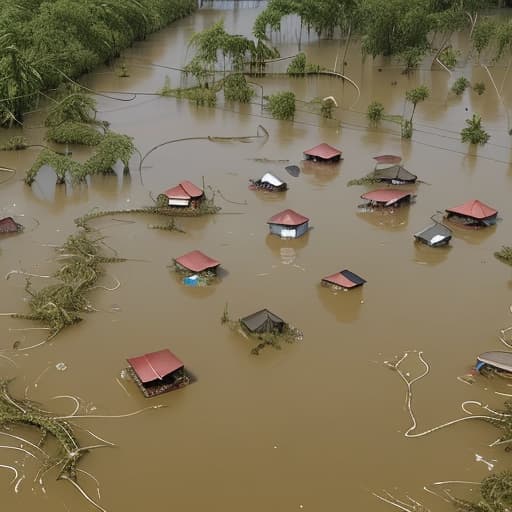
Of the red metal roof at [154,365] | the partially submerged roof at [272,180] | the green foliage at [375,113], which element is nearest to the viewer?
the red metal roof at [154,365]

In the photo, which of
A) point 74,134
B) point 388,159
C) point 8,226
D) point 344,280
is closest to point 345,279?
point 344,280

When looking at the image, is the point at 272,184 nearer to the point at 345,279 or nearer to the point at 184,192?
the point at 184,192

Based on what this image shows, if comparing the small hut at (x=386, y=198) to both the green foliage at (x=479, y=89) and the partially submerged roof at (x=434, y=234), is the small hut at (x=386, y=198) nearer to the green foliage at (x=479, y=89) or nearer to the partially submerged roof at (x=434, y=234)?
the partially submerged roof at (x=434, y=234)

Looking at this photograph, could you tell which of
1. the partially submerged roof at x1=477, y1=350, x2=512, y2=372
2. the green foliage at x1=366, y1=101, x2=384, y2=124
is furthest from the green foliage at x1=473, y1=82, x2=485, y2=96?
the partially submerged roof at x1=477, y1=350, x2=512, y2=372

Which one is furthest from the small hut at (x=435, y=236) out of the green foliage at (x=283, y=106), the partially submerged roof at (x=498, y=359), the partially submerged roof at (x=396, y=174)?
the green foliage at (x=283, y=106)

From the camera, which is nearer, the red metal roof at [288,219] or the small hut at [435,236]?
the small hut at [435,236]

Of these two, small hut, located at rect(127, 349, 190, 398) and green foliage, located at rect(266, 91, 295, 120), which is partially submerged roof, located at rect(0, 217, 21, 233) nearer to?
small hut, located at rect(127, 349, 190, 398)
